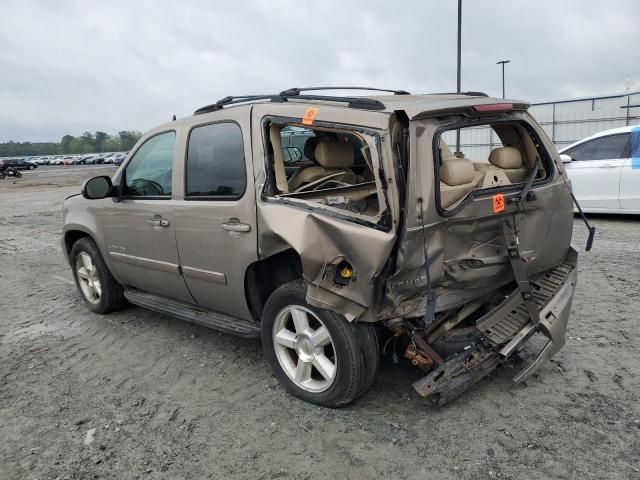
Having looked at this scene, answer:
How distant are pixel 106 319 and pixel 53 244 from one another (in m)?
4.82

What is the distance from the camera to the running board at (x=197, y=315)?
360cm

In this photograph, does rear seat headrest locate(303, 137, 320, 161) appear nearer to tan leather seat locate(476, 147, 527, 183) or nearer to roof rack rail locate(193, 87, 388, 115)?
roof rack rail locate(193, 87, 388, 115)

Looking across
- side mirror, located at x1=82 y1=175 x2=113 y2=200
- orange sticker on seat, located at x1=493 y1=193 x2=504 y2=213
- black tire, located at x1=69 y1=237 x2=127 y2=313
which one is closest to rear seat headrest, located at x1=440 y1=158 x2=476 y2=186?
orange sticker on seat, located at x1=493 y1=193 x2=504 y2=213

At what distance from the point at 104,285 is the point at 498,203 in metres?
3.66

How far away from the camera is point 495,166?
11.7ft

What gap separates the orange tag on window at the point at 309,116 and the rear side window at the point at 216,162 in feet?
1.83

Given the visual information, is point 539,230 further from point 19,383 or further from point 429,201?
point 19,383

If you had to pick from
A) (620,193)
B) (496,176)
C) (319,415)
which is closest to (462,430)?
(319,415)

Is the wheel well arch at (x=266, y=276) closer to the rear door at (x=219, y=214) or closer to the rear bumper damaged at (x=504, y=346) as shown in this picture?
the rear door at (x=219, y=214)

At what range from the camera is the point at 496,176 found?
3230 mm

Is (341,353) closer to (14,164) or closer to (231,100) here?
(231,100)

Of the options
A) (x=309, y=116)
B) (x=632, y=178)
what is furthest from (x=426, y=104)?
(x=632, y=178)

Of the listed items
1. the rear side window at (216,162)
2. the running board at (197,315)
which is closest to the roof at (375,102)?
the rear side window at (216,162)

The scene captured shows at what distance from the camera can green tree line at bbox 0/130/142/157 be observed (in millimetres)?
100625
